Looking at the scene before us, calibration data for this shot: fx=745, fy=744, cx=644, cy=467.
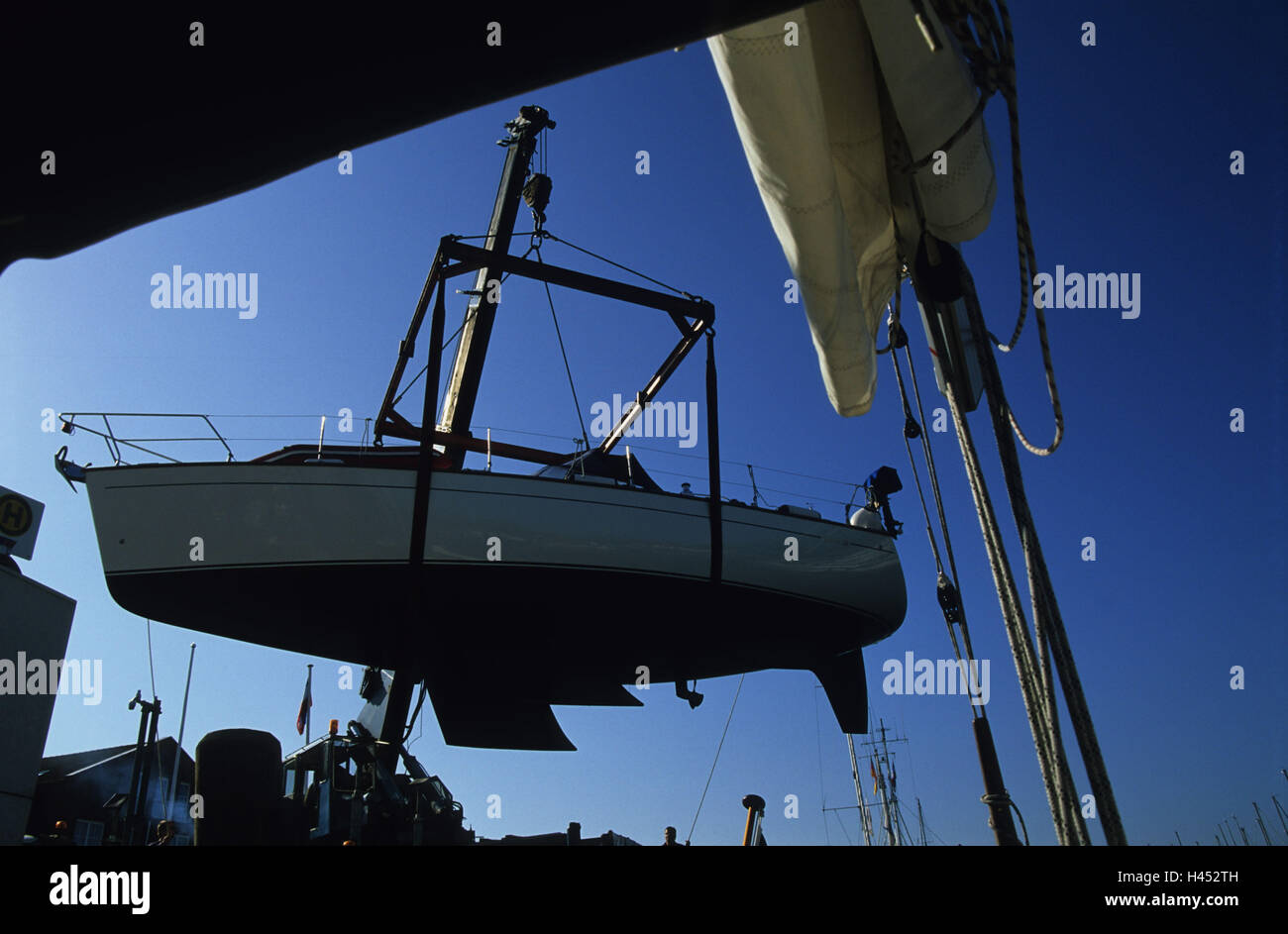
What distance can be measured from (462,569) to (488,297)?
3719 millimetres

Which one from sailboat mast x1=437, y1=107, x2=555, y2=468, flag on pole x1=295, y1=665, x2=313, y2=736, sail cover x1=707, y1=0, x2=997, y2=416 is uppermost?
sailboat mast x1=437, y1=107, x2=555, y2=468

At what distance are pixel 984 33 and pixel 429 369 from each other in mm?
5311

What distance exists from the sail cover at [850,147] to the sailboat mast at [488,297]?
6174 millimetres

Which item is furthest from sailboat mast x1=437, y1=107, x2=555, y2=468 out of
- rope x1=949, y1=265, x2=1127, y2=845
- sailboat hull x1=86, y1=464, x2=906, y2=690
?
rope x1=949, y1=265, x2=1127, y2=845

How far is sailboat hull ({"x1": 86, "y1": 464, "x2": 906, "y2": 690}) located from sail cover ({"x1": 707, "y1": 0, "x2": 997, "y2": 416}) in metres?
3.88

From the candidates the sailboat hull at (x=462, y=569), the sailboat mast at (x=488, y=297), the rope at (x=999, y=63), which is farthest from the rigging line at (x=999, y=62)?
the sailboat mast at (x=488, y=297)

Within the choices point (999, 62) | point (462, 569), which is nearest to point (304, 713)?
point (462, 569)

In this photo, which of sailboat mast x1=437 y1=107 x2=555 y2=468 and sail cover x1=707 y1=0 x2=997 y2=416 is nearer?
sail cover x1=707 y1=0 x2=997 y2=416

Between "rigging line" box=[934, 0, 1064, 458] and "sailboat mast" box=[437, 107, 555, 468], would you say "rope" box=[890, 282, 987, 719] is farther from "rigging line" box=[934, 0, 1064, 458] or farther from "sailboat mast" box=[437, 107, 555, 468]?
"sailboat mast" box=[437, 107, 555, 468]

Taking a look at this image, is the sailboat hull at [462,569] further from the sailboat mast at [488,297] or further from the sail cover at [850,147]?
the sail cover at [850,147]

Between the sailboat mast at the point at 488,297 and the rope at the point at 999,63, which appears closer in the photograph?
the rope at the point at 999,63

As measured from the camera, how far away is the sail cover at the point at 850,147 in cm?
245

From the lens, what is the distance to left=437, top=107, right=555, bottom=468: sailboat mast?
954 cm

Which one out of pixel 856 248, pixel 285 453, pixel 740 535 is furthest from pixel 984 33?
pixel 285 453
